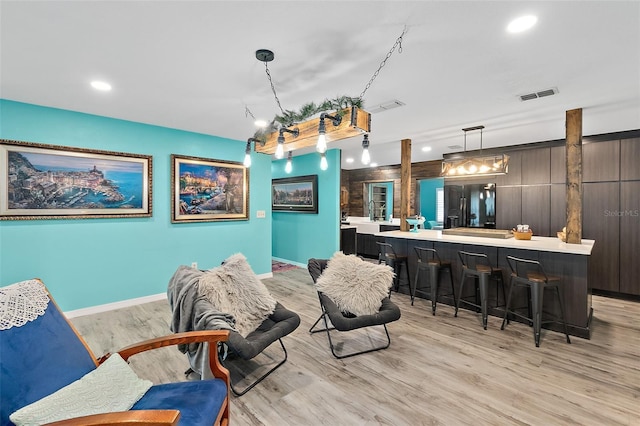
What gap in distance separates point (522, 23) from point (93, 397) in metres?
3.17

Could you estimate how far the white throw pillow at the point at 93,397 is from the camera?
1191 millimetres

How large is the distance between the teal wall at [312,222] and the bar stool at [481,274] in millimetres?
2700

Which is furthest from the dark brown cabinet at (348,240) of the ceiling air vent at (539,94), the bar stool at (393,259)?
the ceiling air vent at (539,94)

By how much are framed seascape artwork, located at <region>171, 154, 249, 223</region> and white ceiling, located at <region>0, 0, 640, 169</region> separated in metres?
0.92

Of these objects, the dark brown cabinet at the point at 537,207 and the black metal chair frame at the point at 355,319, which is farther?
the dark brown cabinet at the point at 537,207

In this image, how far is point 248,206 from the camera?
206 inches

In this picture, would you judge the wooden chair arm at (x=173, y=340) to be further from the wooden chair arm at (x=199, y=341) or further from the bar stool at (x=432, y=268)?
the bar stool at (x=432, y=268)

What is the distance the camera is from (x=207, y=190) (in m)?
4.75

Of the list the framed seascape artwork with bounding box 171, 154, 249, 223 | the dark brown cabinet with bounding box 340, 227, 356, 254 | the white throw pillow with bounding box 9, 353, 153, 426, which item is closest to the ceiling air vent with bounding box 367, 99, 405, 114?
→ the framed seascape artwork with bounding box 171, 154, 249, 223

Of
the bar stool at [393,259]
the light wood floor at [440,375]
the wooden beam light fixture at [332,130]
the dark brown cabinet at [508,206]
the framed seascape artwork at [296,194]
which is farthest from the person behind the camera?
the framed seascape artwork at [296,194]

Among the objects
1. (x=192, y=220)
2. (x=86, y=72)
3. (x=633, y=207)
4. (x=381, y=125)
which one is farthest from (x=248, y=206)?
(x=633, y=207)

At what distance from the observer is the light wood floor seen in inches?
78.8

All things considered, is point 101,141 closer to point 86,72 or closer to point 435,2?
point 86,72

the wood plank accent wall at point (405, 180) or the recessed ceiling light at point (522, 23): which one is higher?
the recessed ceiling light at point (522, 23)
